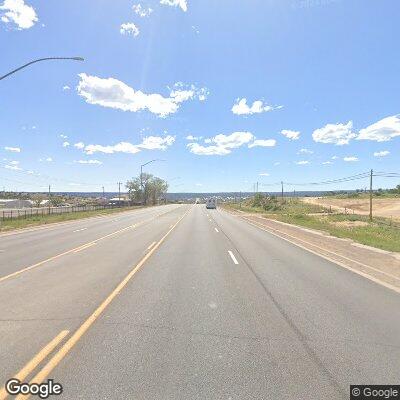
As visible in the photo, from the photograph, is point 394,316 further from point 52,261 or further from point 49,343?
point 52,261

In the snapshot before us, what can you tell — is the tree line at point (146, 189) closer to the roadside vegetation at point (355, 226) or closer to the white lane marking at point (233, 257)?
the roadside vegetation at point (355, 226)

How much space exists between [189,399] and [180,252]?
42.6 feet

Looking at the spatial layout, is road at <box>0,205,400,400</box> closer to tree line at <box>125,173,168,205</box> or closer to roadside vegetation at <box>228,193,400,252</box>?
roadside vegetation at <box>228,193,400,252</box>

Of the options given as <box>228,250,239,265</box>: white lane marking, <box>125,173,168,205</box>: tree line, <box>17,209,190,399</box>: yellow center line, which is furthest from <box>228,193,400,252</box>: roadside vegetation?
<box>125,173,168,205</box>: tree line

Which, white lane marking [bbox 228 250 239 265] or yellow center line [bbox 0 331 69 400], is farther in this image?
white lane marking [bbox 228 250 239 265]

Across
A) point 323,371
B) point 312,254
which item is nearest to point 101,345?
point 323,371

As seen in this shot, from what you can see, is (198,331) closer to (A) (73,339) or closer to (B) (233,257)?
(A) (73,339)

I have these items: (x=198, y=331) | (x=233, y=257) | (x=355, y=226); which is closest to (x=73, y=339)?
(x=198, y=331)

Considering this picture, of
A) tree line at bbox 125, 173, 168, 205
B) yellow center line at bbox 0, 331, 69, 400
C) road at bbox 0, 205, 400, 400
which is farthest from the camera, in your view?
tree line at bbox 125, 173, 168, 205

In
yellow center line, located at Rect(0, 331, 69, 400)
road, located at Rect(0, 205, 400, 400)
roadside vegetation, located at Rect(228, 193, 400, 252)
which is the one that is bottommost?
roadside vegetation, located at Rect(228, 193, 400, 252)

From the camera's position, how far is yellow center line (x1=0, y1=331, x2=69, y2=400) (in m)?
4.79

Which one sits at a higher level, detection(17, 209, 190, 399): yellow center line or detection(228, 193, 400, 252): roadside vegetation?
detection(17, 209, 190, 399): yellow center line

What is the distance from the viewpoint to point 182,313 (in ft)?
25.8

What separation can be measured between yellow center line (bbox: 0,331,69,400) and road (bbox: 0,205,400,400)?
0.10ft
